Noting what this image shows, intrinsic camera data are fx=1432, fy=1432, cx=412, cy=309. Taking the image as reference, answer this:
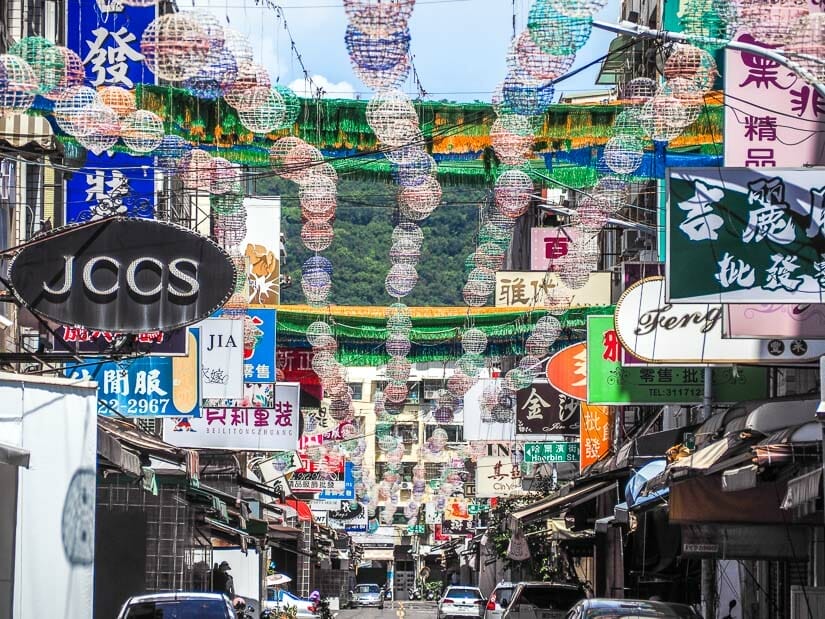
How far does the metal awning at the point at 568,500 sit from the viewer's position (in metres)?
25.5

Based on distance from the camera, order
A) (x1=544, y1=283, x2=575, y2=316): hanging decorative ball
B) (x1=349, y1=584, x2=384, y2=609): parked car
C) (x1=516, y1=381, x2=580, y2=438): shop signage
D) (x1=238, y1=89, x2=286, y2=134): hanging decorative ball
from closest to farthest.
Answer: (x1=238, y1=89, x2=286, y2=134): hanging decorative ball
(x1=544, y1=283, x2=575, y2=316): hanging decorative ball
(x1=516, y1=381, x2=580, y2=438): shop signage
(x1=349, y1=584, x2=384, y2=609): parked car

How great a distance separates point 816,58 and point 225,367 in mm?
14123

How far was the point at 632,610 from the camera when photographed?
15.6 meters

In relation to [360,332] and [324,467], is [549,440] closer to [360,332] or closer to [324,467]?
[360,332]

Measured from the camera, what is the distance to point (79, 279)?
13039 millimetres

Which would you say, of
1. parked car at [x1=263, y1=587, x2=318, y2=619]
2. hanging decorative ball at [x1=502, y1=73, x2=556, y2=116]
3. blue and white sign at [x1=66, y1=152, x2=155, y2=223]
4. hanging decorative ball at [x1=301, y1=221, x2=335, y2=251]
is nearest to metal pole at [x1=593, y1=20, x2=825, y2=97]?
hanging decorative ball at [x1=502, y1=73, x2=556, y2=116]

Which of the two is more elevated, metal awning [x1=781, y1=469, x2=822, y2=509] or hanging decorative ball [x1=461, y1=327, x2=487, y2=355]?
hanging decorative ball [x1=461, y1=327, x2=487, y2=355]

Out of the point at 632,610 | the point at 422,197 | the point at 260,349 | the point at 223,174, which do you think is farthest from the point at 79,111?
the point at 260,349

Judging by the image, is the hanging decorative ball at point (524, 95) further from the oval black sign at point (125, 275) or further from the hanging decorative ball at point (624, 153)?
the oval black sign at point (125, 275)

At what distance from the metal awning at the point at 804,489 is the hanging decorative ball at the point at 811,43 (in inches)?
131

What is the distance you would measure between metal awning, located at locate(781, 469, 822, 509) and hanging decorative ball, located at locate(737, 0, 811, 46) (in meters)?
3.59

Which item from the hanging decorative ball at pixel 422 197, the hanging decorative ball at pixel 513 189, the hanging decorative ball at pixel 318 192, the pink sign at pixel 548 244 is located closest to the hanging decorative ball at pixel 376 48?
the hanging decorative ball at pixel 422 197

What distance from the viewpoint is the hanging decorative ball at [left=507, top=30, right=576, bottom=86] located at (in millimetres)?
13289

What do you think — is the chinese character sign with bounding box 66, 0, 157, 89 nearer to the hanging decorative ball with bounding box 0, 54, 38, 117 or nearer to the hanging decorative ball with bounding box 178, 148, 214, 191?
the hanging decorative ball with bounding box 178, 148, 214, 191
